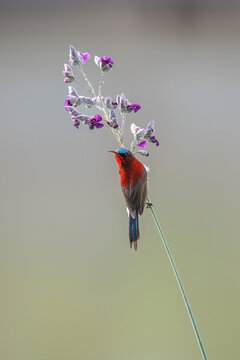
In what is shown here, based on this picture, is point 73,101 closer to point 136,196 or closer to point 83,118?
point 83,118

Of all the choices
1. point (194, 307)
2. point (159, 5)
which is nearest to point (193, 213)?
point (194, 307)

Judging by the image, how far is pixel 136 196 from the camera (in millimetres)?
457

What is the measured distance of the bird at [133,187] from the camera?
0.44 meters

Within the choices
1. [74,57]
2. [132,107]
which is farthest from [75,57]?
[132,107]

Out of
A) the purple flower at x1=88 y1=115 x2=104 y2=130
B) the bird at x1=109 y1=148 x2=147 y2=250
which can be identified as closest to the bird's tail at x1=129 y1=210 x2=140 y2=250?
the bird at x1=109 y1=148 x2=147 y2=250

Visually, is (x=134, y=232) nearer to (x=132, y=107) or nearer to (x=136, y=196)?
(x=136, y=196)

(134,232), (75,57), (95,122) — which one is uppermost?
(75,57)

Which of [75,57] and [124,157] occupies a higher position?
[75,57]

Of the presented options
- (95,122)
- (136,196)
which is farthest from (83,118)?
(136,196)

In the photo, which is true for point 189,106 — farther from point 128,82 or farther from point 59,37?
point 59,37

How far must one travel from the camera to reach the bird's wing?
451mm

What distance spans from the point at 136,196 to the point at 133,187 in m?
0.01

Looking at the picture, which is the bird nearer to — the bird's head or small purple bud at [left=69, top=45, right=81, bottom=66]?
the bird's head

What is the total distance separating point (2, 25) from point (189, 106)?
945 millimetres
